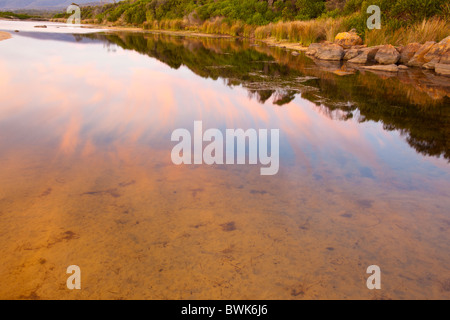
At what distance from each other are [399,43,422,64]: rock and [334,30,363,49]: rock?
311 centimetres

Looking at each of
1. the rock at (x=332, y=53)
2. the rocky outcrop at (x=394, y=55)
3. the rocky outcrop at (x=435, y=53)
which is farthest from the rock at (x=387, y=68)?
the rock at (x=332, y=53)

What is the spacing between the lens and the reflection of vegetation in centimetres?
595

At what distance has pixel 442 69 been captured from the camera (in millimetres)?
11578

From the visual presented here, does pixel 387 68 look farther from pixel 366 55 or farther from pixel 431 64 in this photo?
pixel 366 55

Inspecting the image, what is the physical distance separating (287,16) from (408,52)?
17.8 m

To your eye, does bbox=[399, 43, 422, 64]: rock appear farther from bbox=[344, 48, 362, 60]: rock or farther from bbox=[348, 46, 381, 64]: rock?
bbox=[344, 48, 362, 60]: rock

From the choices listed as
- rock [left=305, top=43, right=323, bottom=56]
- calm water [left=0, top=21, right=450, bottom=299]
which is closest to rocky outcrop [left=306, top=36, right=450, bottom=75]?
rock [left=305, top=43, right=323, bottom=56]

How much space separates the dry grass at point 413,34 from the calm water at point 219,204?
30.4 feet

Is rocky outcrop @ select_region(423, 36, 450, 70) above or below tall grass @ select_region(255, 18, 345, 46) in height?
below

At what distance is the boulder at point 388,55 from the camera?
43.9ft

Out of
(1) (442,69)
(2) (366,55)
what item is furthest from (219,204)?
(2) (366,55)

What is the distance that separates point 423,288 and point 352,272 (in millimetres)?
469

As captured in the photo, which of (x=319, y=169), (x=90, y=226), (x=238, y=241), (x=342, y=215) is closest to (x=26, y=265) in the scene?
(x=90, y=226)
